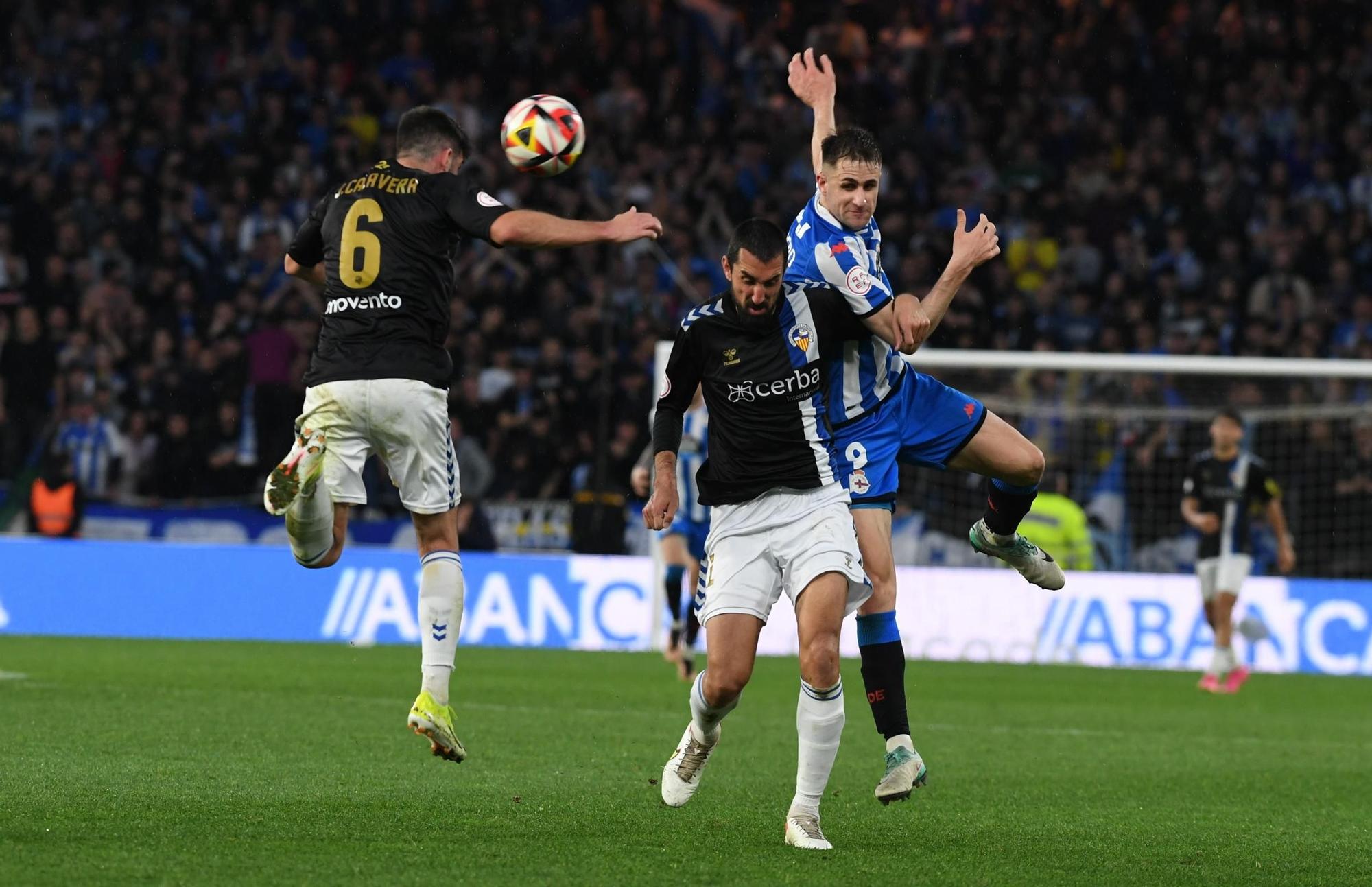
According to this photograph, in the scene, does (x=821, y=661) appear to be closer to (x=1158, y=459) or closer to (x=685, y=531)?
(x=685, y=531)

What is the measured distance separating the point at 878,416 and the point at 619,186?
14.6 meters

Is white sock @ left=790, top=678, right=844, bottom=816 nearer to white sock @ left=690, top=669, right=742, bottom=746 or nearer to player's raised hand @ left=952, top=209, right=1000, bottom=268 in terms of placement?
white sock @ left=690, top=669, right=742, bottom=746

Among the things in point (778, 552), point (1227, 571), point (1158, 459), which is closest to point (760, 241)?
point (778, 552)

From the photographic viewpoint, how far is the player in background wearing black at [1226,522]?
1454cm

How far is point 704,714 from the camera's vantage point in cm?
625

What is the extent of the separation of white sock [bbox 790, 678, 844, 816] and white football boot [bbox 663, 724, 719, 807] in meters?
0.52

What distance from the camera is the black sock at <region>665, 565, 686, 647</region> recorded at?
555 inches

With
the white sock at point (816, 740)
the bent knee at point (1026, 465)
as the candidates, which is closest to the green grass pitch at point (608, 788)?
the white sock at point (816, 740)

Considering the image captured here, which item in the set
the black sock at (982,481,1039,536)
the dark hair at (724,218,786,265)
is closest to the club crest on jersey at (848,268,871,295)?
the dark hair at (724,218,786,265)

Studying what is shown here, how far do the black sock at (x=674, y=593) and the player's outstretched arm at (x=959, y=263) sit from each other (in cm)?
785

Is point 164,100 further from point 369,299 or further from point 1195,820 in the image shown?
point 1195,820

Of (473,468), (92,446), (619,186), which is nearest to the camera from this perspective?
(92,446)

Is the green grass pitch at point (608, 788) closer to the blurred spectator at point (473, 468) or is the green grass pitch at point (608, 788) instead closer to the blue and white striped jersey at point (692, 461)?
the blue and white striped jersey at point (692, 461)

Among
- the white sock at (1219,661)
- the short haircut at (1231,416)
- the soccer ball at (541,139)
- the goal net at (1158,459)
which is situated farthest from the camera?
the goal net at (1158,459)
